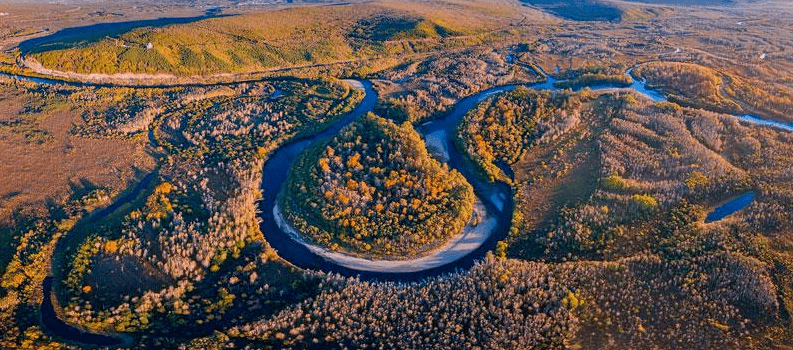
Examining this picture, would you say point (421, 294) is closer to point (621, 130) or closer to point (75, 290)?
point (75, 290)

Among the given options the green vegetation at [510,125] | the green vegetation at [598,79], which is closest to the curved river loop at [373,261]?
the green vegetation at [510,125]

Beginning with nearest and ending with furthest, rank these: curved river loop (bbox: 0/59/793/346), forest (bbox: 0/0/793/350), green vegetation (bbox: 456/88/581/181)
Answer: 1. forest (bbox: 0/0/793/350)
2. curved river loop (bbox: 0/59/793/346)
3. green vegetation (bbox: 456/88/581/181)

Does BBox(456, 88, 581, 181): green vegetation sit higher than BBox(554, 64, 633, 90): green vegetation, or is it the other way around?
BBox(554, 64, 633, 90): green vegetation

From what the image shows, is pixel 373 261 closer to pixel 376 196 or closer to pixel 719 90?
pixel 376 196

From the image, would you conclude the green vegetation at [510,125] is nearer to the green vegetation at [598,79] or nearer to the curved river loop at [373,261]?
the curved river loop at [373,261]

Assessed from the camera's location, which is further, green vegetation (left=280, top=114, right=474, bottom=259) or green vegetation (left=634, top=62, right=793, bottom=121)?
green vegetation (left=634, top=62, right=793, bottom=121)

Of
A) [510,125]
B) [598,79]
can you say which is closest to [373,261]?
[510,125]

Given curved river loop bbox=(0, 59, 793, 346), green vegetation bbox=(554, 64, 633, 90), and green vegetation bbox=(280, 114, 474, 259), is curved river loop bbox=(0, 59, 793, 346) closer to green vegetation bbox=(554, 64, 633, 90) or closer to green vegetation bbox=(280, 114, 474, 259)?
green vegetation bbox=(280, 114, 474, 259)

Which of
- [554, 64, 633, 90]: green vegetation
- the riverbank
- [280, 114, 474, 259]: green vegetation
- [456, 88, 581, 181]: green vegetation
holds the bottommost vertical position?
the riverbank

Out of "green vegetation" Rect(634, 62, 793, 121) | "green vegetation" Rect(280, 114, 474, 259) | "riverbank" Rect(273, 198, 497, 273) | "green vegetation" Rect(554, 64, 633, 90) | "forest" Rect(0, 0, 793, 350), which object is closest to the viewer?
"forest" Rect(0, 0, 793, 350)

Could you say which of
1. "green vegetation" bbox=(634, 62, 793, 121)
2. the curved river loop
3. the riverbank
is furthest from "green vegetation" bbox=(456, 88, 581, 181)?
"green vegetation" bbox=(634, 62, 793, 121)
